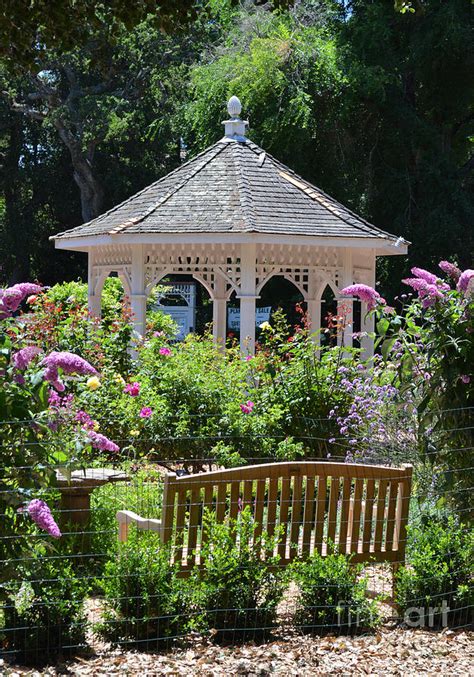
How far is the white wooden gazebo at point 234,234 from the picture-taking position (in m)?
11.5

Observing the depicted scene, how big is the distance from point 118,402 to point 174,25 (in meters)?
3.36

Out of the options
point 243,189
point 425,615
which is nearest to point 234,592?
point 425,615

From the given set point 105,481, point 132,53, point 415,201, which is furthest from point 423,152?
point 105,481

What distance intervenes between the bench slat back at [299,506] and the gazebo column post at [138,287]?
20.4ft

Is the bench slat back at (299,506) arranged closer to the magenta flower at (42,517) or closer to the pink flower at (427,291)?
the magenta flower at (42,517)

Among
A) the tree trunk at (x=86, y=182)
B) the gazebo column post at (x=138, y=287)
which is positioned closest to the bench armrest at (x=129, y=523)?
the gazebo column post at (x=138, y=287)

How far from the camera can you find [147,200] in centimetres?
1279

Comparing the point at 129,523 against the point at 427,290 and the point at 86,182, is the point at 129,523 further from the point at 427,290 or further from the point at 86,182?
the point at 86,182

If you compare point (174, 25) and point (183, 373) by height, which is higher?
point (174, 25)

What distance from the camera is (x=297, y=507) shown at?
5543 mm

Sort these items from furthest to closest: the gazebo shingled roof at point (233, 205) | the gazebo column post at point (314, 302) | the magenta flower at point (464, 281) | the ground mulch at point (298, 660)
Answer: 1. the gazebo column post at point (314, 302)
2. the gazebo shingled roof at point (233, 205)
3. the magenta flower at point (464, 281)
4. the ground mulch at point (298, 660)

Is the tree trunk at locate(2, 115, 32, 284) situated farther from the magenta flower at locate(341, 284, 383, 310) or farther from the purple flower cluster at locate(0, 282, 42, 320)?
the purple flower cluster at locate(0, 282, 42, 320)

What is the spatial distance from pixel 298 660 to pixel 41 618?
1279 mm

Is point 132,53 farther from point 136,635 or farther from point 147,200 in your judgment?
point 136,635
